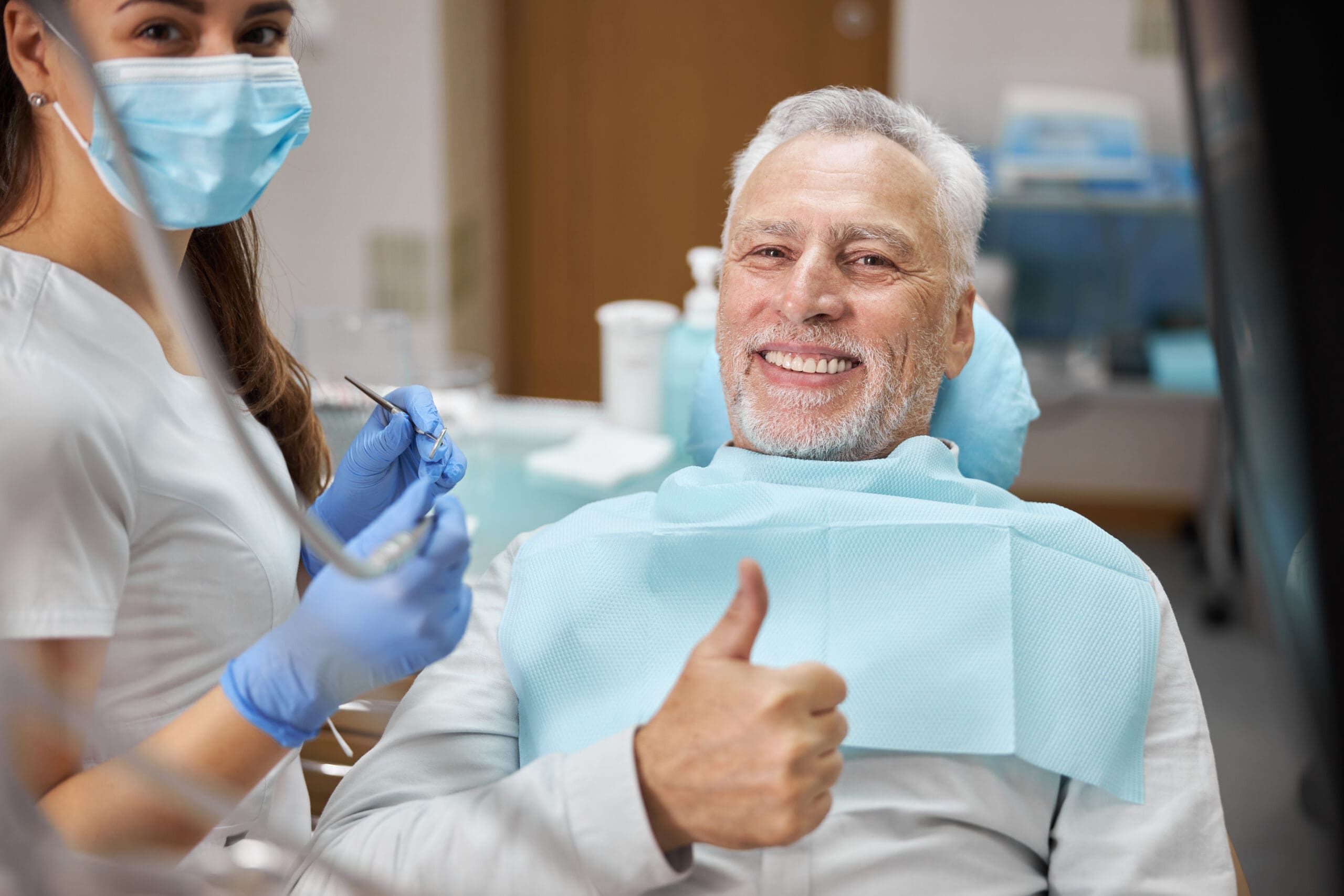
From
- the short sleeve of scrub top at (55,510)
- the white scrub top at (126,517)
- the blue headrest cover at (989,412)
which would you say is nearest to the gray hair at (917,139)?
the blue headrest cover at (989,412)

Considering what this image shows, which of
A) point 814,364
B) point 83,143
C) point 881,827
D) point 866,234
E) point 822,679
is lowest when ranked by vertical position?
point 881,827

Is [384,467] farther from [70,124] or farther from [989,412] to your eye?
[989,412]

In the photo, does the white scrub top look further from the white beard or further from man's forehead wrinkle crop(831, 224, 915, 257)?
man's forehead wrinkle crop(831, 224, 915, 257)

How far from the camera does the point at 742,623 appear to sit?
2.70 ft

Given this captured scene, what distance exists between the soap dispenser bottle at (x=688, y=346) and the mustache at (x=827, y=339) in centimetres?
50

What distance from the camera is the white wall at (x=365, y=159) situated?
358 centimetres

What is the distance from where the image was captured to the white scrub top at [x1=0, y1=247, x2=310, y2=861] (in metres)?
0.80

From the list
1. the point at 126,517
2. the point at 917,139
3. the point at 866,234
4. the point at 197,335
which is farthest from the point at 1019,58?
the point at 197,335

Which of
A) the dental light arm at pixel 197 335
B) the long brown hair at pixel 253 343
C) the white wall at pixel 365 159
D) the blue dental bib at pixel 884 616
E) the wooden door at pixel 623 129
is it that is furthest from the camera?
the wooden door at pixel 623 129

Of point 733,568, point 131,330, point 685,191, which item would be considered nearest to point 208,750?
point 131,330

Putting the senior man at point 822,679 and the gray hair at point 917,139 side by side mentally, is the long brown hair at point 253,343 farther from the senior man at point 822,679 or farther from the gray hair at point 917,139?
the gray hair at point 917,139

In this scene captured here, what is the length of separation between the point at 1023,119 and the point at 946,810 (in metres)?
2.61

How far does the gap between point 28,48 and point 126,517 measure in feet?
1.19

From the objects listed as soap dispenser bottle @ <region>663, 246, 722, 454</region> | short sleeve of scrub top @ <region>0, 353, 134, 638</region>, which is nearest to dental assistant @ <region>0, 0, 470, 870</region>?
short sleeve of scrub top @ <region>0, 353, 134, 638</region>
